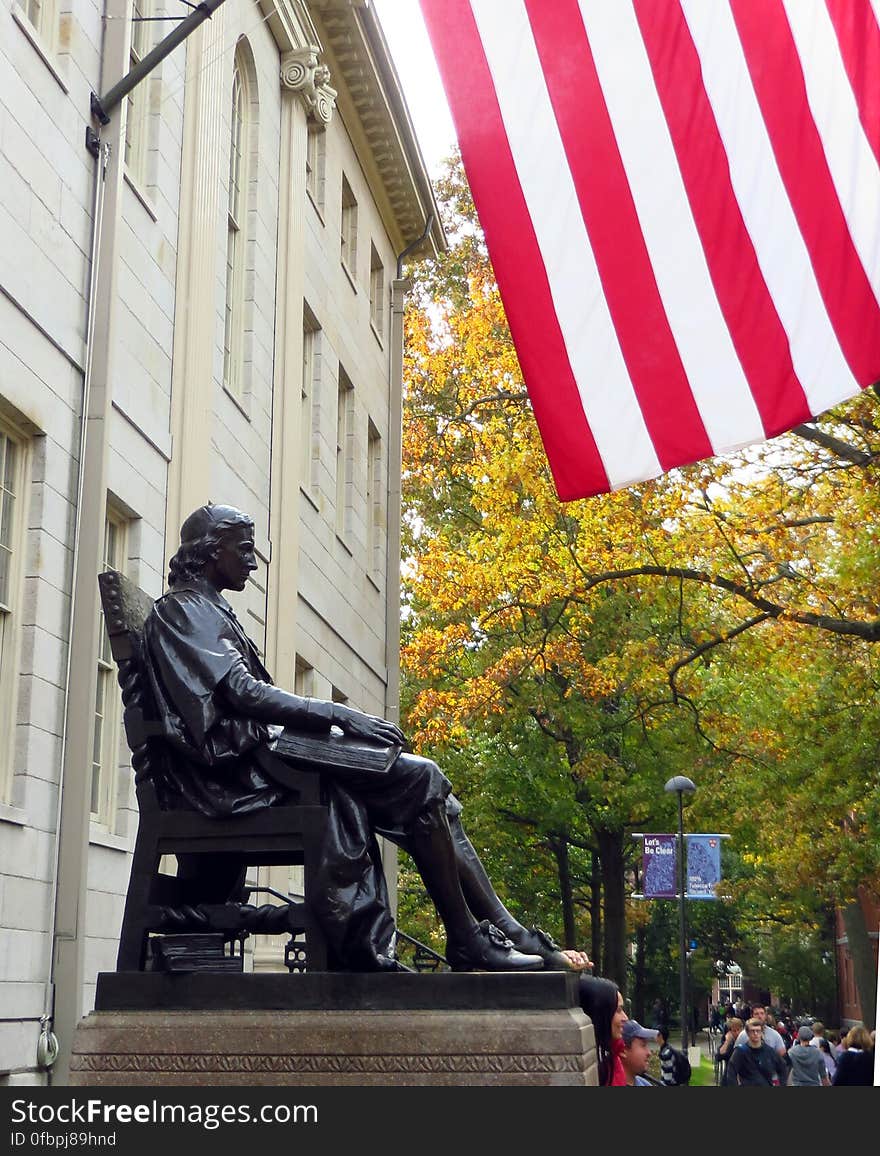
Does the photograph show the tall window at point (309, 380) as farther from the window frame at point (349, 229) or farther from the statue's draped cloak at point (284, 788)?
the statue's draped cloak at point (284, 788)

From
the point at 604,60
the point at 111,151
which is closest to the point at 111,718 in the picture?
the point at 111,151

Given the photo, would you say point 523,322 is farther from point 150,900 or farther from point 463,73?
point 150,900

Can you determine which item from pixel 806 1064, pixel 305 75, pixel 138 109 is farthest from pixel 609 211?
pixel 806 1064

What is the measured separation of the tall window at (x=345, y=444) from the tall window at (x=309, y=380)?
2.13 meters

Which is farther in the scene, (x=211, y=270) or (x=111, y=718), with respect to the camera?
(x=211, y=270)

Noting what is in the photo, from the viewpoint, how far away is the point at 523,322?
740 cm

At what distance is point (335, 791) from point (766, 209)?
11.5 ft

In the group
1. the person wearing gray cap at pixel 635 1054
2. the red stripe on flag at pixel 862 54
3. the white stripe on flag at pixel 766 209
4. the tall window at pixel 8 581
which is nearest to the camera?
the white stripe on flag at pixel 766 209

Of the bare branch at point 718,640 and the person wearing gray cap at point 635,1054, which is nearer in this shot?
the person wearing gray cap at point 635,1054

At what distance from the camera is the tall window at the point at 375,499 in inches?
987

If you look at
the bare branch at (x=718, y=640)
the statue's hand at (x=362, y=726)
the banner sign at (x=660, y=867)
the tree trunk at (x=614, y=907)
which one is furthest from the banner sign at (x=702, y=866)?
the statue's hand at (x=362, y=726)

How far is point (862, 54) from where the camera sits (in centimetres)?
754
